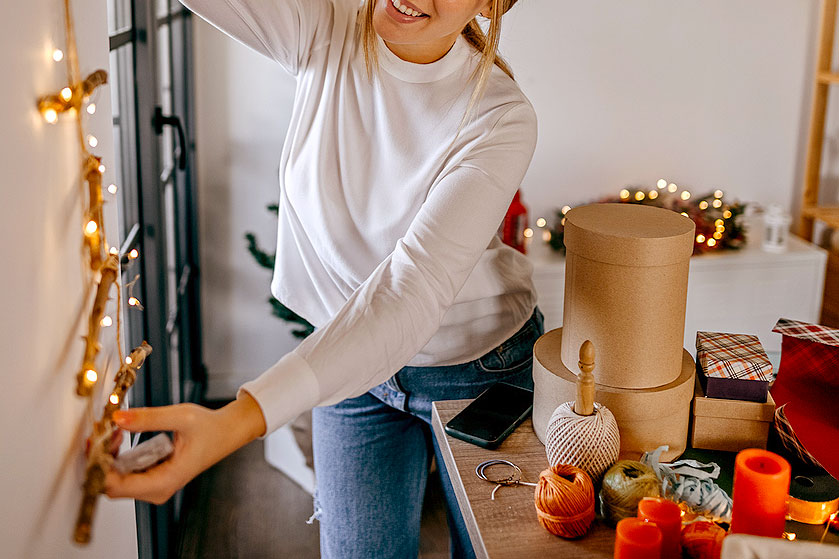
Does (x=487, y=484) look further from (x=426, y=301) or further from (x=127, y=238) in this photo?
(x=127, y=238)

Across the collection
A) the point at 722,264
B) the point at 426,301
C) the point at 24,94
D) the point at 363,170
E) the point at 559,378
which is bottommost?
the point at 722,264

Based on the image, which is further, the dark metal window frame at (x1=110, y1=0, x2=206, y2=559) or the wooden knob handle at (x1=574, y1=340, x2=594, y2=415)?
the dark metal window frame at (x1=110, y1=0, x2=206, y2=559)

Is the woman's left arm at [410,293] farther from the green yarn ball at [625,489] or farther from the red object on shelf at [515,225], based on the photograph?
the red object on shelf at [515,225]

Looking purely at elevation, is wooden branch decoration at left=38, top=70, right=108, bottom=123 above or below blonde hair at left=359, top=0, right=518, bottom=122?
below

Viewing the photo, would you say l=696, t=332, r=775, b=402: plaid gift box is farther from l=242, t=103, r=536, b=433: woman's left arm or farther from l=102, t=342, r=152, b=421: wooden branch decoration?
l=102, t=342, r=152, b=421: wooden branch decoration

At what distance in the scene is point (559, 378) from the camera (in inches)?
42.6

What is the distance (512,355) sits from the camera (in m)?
1.33

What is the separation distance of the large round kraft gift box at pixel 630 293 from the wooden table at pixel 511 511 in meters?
0.13

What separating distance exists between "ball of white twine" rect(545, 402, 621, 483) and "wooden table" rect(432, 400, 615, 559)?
57 mm

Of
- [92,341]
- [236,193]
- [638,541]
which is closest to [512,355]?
[638,541]

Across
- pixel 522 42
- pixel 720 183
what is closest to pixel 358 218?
pixel 522 42

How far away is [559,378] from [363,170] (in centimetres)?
41

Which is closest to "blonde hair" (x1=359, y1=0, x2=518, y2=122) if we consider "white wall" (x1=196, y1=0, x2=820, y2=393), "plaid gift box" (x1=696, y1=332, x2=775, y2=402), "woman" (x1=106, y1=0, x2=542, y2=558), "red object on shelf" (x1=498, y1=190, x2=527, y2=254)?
"woman" (x1=106, y1=0, x2=542, y2=558)

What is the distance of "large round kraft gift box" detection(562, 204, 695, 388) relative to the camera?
1.03m
